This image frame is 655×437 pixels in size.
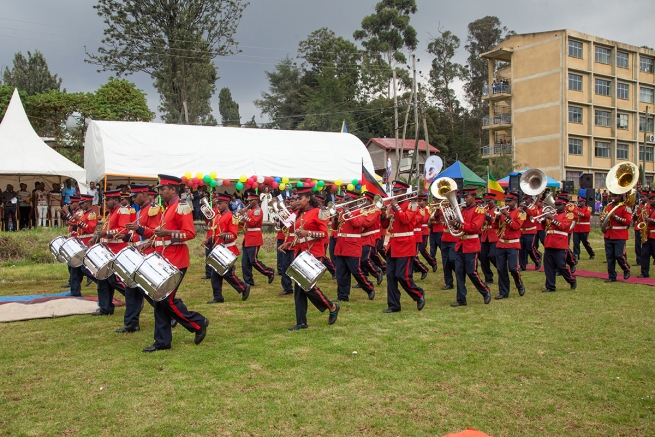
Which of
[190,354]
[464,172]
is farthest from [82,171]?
[190,354]

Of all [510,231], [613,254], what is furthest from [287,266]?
[613,254]

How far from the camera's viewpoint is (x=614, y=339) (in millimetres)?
7066

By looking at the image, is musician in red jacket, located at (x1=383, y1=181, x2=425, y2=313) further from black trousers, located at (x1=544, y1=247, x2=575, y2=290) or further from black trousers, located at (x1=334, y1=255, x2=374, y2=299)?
black trousers, located at (x1=544, y1=247, x2=575, y2=290)

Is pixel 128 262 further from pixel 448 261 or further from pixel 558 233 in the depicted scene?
pixel 558 233

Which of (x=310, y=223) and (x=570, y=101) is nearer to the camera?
(x=310, y=223)

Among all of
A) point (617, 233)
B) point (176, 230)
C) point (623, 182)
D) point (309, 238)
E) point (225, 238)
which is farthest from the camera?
point (617, 233)

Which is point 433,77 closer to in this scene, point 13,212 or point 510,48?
point 510,48

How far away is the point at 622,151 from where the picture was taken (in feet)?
153

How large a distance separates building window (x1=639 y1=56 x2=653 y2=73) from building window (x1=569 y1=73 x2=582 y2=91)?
819cm

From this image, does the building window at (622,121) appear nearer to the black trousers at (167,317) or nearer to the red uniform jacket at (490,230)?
the red uniform jacket at (490,230)

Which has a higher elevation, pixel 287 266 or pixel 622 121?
pixel 622 121

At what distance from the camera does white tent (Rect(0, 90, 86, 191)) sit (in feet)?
66.0

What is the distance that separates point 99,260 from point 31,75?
55.0m

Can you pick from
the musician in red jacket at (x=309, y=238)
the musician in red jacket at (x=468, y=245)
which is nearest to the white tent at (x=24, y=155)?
the musician in red jacket at (x=309, y=238)
